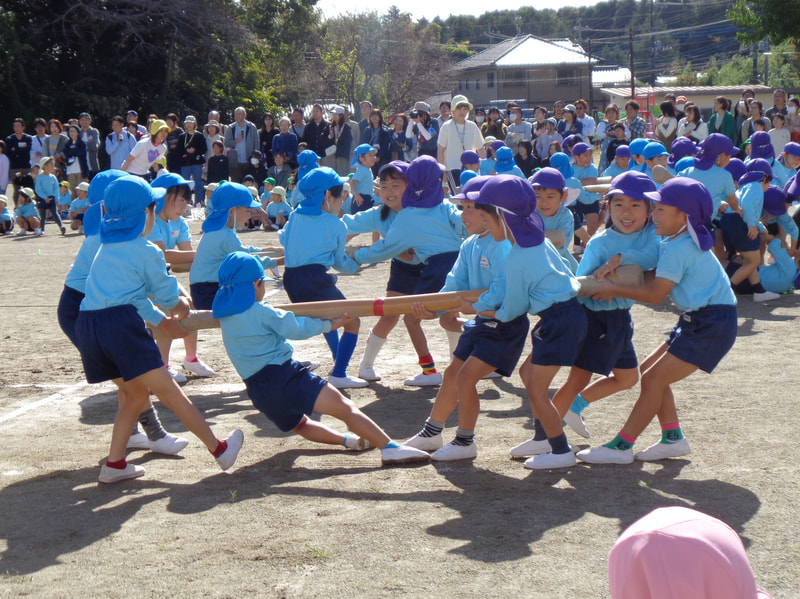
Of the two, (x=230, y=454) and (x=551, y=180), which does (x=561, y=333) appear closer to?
(x=551, y=180)

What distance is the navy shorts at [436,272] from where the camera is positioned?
6801 mm

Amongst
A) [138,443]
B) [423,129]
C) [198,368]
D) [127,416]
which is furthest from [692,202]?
[423,129]

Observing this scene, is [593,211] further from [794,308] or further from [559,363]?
[559,363]

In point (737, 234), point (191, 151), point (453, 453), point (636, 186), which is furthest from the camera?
point (191, 151)

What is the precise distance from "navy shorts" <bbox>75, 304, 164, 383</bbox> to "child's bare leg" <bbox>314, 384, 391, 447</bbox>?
1001 millimetres

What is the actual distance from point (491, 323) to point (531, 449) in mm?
837

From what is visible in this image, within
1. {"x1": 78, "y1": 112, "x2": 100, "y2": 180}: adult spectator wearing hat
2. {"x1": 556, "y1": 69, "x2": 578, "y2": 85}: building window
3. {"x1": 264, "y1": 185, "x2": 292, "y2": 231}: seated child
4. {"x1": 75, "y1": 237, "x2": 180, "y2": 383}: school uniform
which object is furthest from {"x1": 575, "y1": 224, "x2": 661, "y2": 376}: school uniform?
{"x1": 556, "y1": 69, "x2": 578, "y2": 85}: building window

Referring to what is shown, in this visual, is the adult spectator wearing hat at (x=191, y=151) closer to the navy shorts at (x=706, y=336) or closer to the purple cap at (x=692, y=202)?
the purple cap at (x=692, y=202)

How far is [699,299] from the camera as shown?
4.93 meters

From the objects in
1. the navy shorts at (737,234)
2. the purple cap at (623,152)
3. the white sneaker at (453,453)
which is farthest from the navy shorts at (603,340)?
the purple cap at (623,152)

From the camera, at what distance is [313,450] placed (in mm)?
5832

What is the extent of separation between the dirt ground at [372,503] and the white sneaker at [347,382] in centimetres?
26

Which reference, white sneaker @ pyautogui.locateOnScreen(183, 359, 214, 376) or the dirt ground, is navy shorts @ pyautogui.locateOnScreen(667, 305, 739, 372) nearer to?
the dirt ground

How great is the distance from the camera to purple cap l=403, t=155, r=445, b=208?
676 cm
